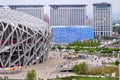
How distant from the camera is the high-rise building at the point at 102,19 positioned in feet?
618

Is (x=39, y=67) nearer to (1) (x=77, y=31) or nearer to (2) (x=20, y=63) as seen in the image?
(2) (x=20, y=63)

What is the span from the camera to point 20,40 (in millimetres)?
65812

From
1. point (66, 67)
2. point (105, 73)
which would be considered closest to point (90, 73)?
point (105, 73)

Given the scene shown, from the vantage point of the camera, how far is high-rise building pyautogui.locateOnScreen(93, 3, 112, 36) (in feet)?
618

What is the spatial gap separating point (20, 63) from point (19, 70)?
15.5 ft

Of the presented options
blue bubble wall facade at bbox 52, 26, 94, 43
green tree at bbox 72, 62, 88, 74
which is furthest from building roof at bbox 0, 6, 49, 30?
blue bubble wall facade at bbox 52, 26, 94, 43

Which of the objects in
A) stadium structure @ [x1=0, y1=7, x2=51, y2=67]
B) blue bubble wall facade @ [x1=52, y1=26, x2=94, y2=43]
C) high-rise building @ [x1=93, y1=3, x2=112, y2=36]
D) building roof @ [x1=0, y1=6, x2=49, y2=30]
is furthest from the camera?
high-rise building @ [x1=93, y1=3, x2=112, y2=36]

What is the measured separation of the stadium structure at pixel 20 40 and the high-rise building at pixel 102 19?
385ft

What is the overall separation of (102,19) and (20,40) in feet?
420

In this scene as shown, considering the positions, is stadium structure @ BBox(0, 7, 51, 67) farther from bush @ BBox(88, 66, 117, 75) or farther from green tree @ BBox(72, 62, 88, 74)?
bush @ BBox(88, 66, 117, 75)

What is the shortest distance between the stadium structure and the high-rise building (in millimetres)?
117282

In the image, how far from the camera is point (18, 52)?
66.2 m

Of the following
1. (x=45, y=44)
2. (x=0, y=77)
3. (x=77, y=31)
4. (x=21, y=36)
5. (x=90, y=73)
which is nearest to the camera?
(x=0, y=77)

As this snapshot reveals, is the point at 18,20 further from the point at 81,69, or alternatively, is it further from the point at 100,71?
the point at 100,71
